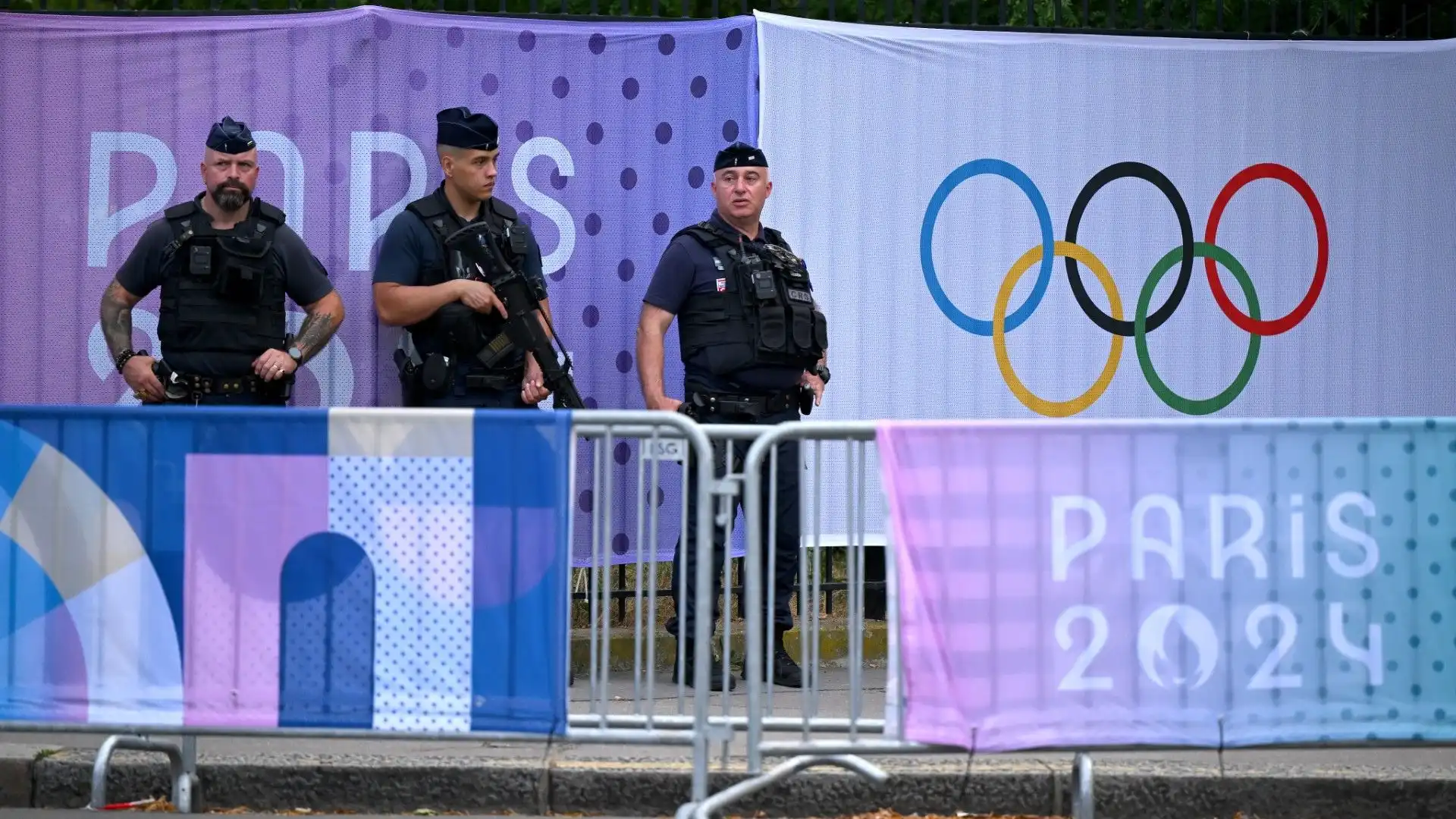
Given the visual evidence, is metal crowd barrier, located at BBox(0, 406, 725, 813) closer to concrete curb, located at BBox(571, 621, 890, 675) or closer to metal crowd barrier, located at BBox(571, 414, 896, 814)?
metal crowd barrier, located at BBox(571, 414, 896, 814)

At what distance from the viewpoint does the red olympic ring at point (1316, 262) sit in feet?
28.3

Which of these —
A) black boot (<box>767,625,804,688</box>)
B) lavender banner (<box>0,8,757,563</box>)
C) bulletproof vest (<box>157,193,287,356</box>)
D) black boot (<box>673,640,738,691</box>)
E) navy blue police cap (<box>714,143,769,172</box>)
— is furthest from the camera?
lavender banner (<box>0,8,757,563</box>)

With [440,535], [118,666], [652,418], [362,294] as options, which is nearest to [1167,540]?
[652,418]

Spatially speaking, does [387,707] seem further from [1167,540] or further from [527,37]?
[527,37]

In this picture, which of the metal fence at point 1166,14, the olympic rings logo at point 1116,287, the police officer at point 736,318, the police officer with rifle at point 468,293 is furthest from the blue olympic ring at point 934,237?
the police officer with rifle at point 468,293

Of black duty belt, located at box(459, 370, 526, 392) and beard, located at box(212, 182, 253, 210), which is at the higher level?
beard, located at box(212, 182, 253, 210)

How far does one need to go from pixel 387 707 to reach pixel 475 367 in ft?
7.51

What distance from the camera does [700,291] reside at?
754cm

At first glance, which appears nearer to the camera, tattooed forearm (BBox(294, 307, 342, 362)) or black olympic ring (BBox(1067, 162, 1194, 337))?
tattooed forearm (BBox(294, 307, 342, 362))

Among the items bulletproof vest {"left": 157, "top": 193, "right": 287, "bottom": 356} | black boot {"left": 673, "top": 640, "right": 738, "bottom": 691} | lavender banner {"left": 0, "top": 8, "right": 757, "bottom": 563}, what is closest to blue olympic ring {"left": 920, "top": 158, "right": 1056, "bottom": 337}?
lavender banner {"left": 0, "top": 8, "right": 757, "bottom": 563}

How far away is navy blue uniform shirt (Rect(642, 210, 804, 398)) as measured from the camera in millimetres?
7504

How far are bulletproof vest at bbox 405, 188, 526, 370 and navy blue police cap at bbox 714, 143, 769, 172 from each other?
35.2 inches

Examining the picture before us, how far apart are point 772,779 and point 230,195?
3452 millimetres

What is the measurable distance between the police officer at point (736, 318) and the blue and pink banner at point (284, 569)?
76.8 inches
